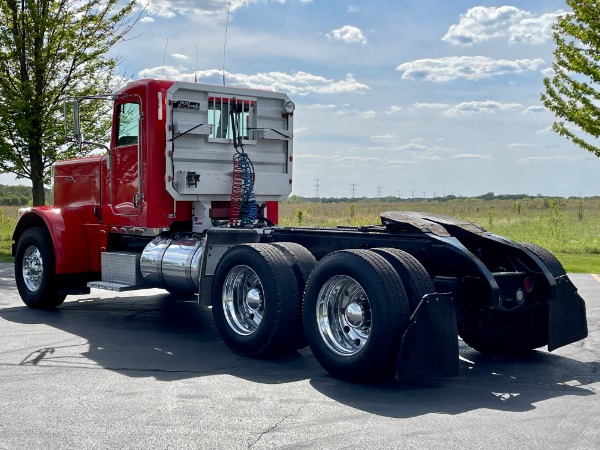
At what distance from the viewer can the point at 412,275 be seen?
21.2 feet

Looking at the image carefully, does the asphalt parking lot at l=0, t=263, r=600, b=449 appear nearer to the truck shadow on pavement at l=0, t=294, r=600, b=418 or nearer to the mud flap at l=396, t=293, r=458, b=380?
the truck shadow on pavement at l=0, t=294, r=600, b=418

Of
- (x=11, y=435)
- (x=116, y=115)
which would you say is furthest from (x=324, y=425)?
(x=116, y=115)

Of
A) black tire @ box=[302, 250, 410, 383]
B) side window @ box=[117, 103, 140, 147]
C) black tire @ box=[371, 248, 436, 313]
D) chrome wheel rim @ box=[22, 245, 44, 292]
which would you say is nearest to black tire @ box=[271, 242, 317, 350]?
black tire @ box=[302, 250, 410, 383]

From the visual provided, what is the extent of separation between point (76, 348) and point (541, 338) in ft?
15.2

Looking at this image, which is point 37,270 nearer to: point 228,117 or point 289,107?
point 228,117

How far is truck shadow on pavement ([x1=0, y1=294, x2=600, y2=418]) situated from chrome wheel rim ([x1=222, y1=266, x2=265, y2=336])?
0.32m

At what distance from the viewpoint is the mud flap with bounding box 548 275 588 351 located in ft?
23.5

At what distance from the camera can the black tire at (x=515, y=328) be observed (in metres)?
7.48

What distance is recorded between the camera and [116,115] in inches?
404

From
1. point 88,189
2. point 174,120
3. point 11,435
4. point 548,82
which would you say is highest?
point 548,82

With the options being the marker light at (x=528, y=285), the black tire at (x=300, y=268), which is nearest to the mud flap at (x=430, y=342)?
the marker light at (x=528, y=285)

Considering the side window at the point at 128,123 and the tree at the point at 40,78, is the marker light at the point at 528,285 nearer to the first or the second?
the side window at the point at 128,123

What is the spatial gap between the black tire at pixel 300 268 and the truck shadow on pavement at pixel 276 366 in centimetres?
22

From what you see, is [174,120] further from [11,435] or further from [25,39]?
[25,39]
